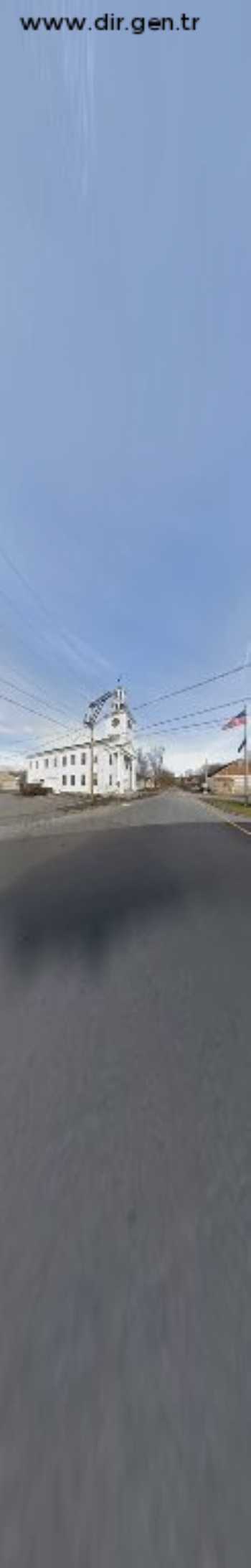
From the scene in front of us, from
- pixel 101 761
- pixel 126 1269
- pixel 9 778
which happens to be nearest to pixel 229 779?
pixel 101 761

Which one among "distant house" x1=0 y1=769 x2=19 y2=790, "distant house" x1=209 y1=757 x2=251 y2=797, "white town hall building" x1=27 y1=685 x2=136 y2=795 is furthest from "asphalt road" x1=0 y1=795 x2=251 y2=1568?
"distant house" x1=0 y1=769 x2=19 y2=790

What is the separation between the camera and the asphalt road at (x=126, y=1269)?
3.43 ft

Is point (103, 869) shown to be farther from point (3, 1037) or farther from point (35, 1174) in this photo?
point (35, 1174)

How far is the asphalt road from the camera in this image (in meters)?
1.04

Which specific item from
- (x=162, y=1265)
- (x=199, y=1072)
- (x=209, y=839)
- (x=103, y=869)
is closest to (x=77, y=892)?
(x=103, y=869)

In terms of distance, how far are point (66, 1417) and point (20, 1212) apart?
0.60 metres

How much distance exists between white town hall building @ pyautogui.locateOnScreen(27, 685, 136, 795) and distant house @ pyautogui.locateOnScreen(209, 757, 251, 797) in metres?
14.2

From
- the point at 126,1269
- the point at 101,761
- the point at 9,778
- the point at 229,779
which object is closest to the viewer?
the point at 126,1269

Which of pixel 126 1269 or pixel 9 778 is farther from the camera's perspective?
pixel 9 778

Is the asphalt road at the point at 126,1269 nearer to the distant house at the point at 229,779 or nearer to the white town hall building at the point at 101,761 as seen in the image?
the white town hall building at the point at 101,761

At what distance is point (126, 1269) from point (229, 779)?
261 ft

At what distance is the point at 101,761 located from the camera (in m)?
63.5

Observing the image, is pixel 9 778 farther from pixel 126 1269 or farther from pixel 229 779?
pixel 126 1269

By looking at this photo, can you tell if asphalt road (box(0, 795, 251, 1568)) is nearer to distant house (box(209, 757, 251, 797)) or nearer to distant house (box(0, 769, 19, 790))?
distant house (box(209, 757, 251, 797))
